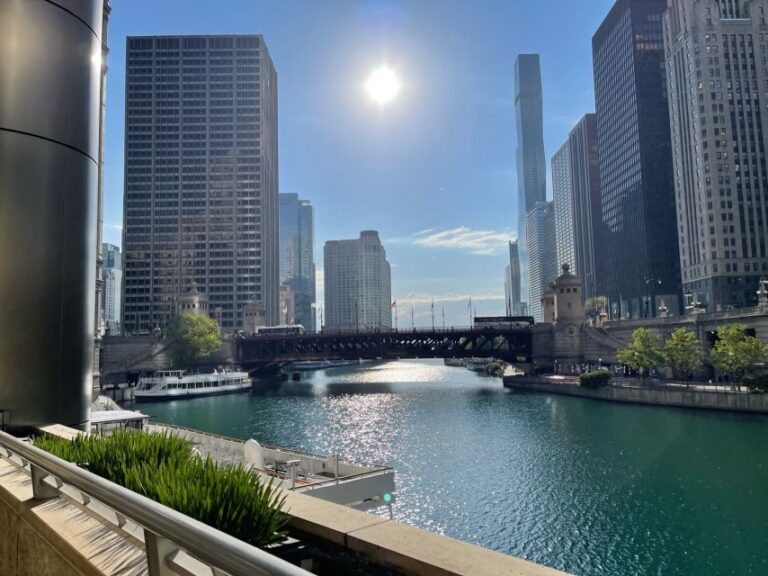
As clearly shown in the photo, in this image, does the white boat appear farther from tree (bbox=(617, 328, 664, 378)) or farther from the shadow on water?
→ tree (bbox=(617, 328, 664, 378))

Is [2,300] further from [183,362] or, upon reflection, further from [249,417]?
[183,362]

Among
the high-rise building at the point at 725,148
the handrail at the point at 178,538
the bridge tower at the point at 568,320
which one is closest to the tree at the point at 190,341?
the bridge tower at the point at 568,320

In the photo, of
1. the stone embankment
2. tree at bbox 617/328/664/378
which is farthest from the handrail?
tree at bbox 617/328/664/378

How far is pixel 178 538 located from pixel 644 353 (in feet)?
310

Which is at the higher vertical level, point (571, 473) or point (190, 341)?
point (190, 341)

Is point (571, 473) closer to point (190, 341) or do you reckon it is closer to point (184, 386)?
point (184, 386)

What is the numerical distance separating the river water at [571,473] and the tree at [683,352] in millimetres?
15320

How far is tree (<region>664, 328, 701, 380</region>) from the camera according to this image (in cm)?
8294

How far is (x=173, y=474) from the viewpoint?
22.6ft

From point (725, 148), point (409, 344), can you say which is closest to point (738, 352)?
point (409, 344)

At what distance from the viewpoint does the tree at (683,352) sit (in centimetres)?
8294

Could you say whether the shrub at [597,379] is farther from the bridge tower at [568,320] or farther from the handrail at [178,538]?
the handrail at [178,538]

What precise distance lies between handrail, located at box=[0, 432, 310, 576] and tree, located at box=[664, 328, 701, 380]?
92029 millimetres

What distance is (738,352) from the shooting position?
72375 mm
